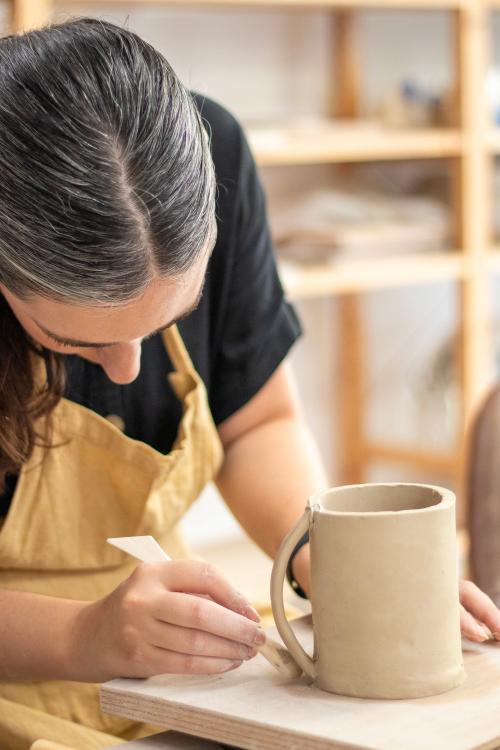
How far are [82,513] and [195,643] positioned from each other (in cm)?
32

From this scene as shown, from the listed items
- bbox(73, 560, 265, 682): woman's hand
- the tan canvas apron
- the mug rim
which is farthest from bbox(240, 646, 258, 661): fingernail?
the tan canvas apron

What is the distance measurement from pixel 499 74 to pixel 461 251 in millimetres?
499

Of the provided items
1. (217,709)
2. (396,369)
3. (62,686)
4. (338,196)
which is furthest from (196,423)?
(396,369)

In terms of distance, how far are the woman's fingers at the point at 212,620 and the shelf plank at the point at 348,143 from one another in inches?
74.4

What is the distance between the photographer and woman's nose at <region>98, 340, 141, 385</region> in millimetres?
1007

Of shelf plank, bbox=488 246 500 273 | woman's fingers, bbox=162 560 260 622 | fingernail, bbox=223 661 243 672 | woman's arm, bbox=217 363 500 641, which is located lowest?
fingernail, bbox=223 661 243 672

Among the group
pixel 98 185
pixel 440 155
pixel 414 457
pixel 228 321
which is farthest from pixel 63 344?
pixel 414 457

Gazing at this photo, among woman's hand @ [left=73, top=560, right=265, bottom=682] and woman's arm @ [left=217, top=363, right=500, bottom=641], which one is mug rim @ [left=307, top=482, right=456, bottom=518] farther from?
woman's arm @ [left=217, top=363, right=500, bottom=641]

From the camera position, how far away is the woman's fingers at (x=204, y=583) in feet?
2.96

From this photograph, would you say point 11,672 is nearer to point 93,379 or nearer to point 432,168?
point 93,379

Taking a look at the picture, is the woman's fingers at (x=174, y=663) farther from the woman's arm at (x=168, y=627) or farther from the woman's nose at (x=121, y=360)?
the woman's nose at (x=121, y=360)

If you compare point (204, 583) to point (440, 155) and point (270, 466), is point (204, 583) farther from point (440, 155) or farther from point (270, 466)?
point (440, 155)

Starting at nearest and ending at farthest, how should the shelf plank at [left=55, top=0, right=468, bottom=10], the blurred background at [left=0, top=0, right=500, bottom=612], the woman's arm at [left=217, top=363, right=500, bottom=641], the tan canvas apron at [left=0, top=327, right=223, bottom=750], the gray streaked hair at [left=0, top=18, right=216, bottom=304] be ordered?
the gray streaked hair at [left=0, top=18, right=216, bottom=304] < the tan canvas apron at [left=0, top=327, right=223, bottom=750] < the woman's arm at [left=217, top=363, right=500, bottom=641] < the shelf plank at [left=55, top=0, right=468, bottom=10] < the blurred background at [left=0, top=0, right=500, bottom=612]

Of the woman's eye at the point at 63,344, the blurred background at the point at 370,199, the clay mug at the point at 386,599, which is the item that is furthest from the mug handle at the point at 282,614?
the blurred background at the point at 370,199
